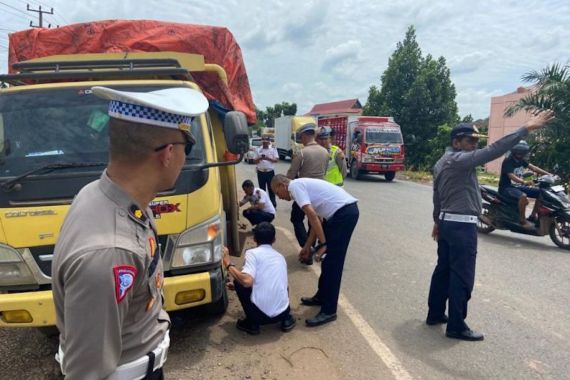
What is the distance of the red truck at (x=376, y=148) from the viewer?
55.3 feet

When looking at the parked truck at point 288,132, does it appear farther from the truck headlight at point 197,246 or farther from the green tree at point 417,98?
the truck headlight at point 197,246

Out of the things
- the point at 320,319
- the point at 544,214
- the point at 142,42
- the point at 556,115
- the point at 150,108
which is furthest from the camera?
the point at 556,115

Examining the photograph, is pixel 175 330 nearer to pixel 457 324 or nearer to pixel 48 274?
pixel 48 274

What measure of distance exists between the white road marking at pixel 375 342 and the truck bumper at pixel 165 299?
1.41 m

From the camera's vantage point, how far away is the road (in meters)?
3.34

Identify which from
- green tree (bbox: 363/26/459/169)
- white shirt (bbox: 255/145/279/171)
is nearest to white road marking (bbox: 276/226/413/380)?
white shirt (bbox: 255/145/279/171)

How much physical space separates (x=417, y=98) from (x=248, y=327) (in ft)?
77.9

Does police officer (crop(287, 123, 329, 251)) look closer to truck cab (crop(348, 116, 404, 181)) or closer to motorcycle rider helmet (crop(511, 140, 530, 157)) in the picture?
motorcycle rider helmet (crop(511, 140, 530, 157))

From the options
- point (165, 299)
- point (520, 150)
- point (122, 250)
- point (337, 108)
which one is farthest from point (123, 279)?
point (337, 108)

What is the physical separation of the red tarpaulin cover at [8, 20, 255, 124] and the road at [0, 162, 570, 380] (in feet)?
8.75

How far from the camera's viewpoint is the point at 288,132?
26.1 m

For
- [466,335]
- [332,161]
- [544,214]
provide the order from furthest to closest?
1. [544,214]
2. [332,161]
3. [466,335]

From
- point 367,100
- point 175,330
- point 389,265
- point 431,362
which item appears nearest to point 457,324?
point 431,362

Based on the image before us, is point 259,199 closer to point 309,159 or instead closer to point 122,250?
point 309,159
